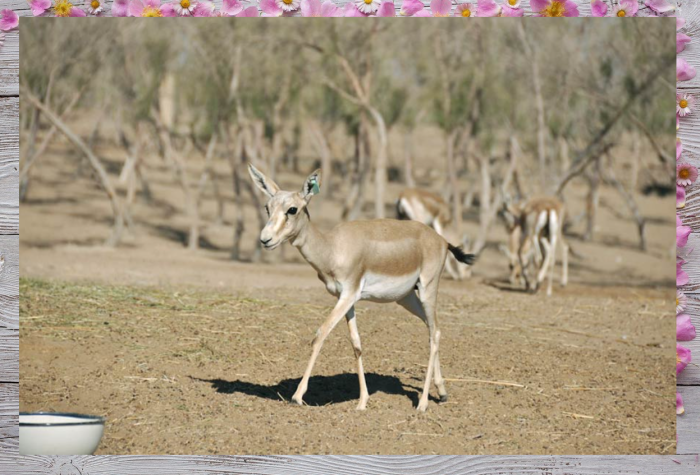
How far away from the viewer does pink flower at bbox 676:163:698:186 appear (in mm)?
4395

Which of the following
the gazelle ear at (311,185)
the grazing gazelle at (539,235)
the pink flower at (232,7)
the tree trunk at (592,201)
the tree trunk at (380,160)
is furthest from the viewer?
the tree trunk at (592,201)

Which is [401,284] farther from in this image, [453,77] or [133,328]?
[453,77]

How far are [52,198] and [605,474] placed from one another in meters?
16.6

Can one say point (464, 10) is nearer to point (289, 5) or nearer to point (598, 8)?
point (598, 8)

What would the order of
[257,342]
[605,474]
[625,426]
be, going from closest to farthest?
[605,474] → [625,426] → [257,342]

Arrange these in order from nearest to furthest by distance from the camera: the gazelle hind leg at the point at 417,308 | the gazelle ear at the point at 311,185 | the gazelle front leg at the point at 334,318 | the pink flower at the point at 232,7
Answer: the pink flower at the point at 232,7, the gazelle ear at the point at 311,185, the gazelle front leg at the point at 334,318, the gazelle hind leg at the point at 417,308

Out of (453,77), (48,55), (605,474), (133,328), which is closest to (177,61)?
(48,55)

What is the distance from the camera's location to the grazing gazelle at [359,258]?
458 centimetres

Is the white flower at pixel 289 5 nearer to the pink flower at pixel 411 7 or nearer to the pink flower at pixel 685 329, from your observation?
the pink flower at pixel 411 7

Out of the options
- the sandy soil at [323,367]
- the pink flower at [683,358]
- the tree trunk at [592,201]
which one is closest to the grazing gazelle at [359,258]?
the sandy soil at [323,367]

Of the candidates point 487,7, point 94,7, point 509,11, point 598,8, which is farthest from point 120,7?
point 598,8

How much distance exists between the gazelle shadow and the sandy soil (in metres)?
0.02

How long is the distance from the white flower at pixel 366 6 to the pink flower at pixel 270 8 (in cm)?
35

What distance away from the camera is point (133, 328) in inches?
263
